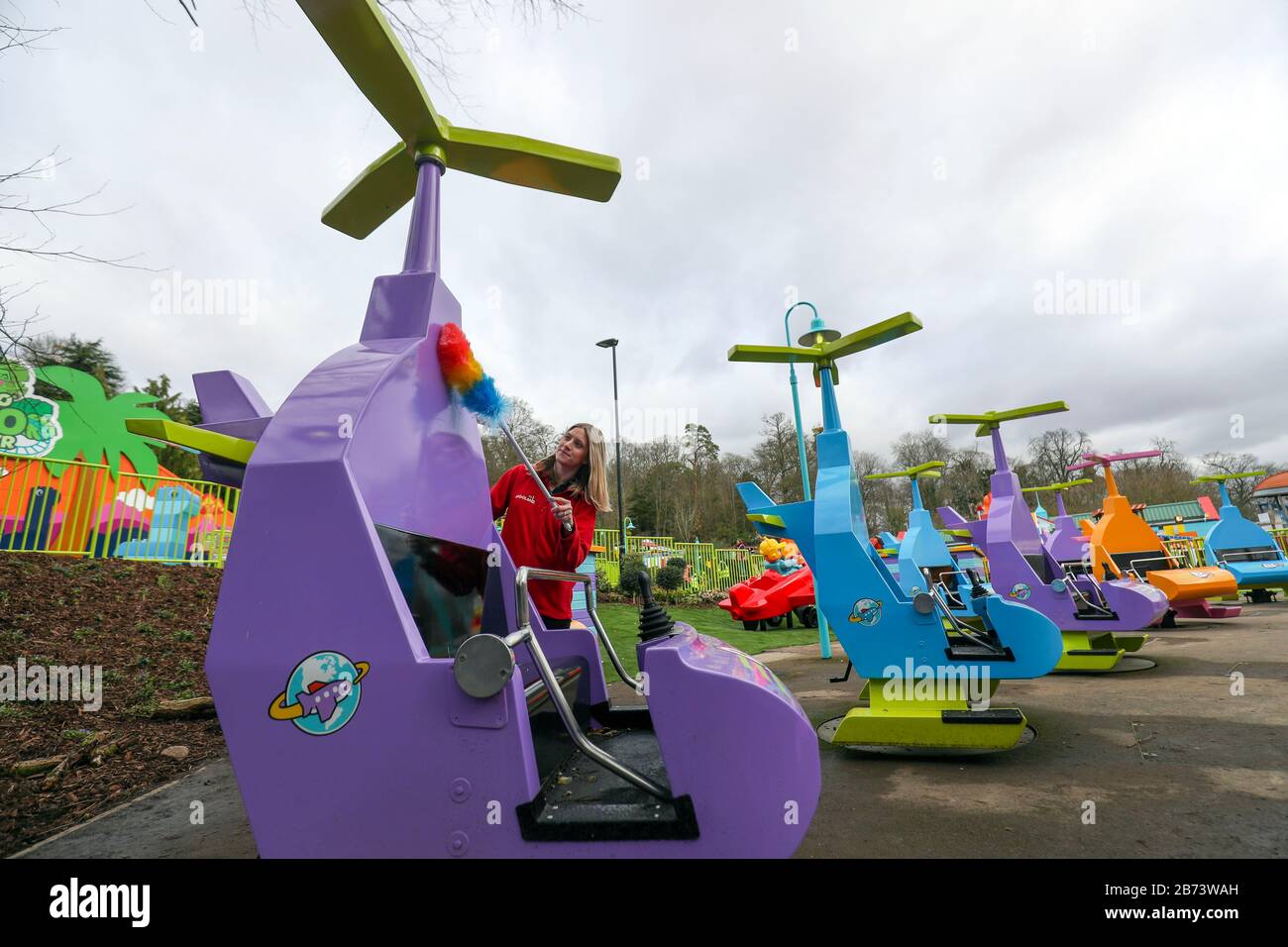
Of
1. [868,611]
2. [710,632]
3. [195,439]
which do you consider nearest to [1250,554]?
[710,632]

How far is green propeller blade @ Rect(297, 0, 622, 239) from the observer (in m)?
1.90

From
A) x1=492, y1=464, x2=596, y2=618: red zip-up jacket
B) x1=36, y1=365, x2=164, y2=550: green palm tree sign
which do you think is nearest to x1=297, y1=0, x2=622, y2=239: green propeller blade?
x1=492, y1=464, x2=596, y2=618: red zip-up jacket

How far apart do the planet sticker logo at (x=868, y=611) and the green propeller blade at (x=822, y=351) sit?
5.92ft

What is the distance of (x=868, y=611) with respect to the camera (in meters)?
4.23

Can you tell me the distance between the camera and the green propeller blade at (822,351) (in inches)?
179

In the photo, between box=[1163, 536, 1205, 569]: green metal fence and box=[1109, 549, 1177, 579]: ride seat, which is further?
box=[1163, 536, 1205, 569]: green metal fence

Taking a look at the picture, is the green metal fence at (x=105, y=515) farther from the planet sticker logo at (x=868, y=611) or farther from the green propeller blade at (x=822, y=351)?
the planet sticker logo at (x=868, y=611)

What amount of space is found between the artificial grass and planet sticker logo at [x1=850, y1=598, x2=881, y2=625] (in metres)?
3.58

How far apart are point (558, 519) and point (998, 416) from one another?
5934mm

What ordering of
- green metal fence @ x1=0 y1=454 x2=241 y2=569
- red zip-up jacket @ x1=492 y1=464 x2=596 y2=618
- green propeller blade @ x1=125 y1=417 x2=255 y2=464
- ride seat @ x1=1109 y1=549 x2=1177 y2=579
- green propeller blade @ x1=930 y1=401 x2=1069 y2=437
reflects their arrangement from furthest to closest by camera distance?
1. ride seat @ x1=1109 y1=549 x2=1177 y2=579
2. green metal fence @ x1=0 y1=454 x2=241 y2=569
3. green propeller blade @ x1=930 y1=401 x2=1069 y2=437
4. red zip-up jacket @ x1=492 y1=464 x2=596 y2=618
5. green propeller blade @ x1=125 y1=417 x2=255 y2=464

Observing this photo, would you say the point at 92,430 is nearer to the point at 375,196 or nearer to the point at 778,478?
the point at 375,196

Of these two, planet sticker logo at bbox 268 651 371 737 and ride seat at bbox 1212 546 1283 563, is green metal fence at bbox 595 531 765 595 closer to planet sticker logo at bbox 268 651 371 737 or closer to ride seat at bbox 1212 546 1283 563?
ride seat at bbox 1212 546 1283 563
